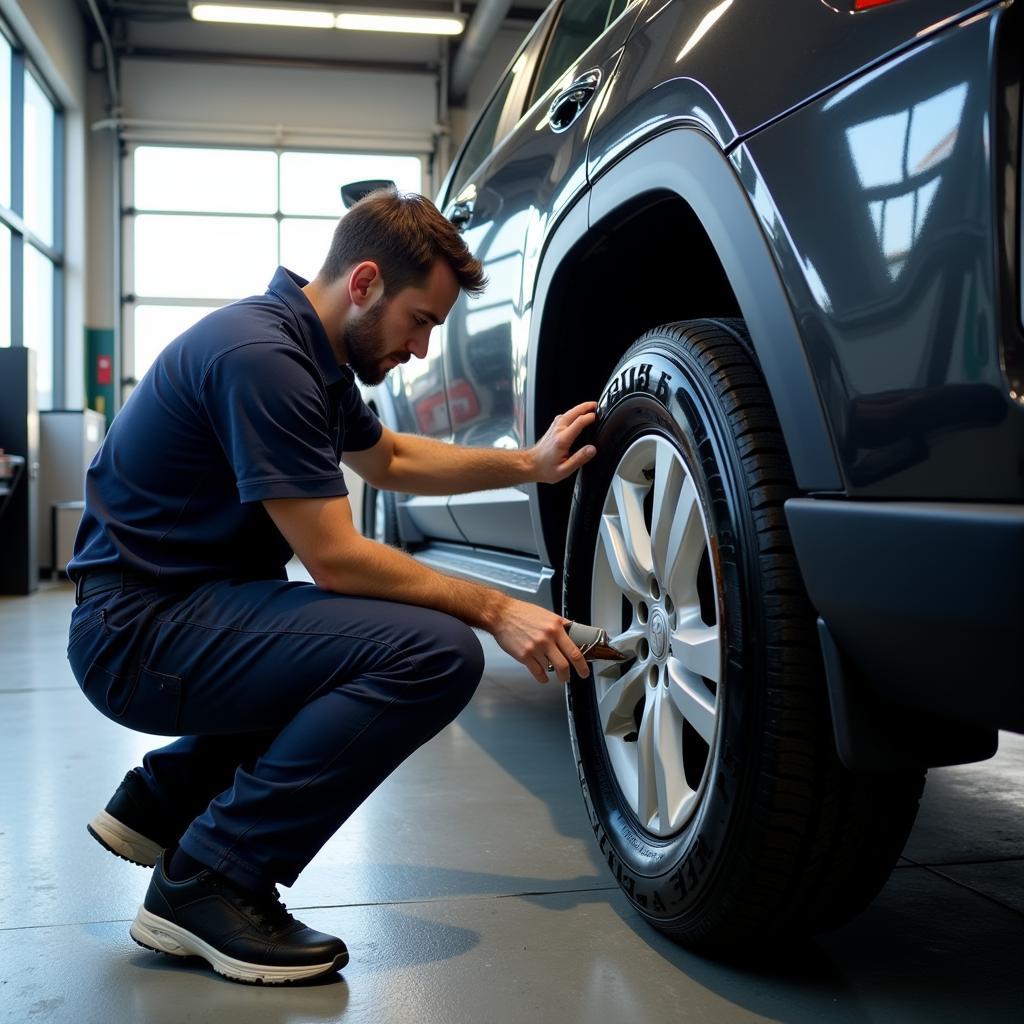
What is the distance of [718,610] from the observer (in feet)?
4.20

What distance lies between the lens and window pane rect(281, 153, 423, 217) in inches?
439

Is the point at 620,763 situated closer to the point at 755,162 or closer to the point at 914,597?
the point at 914,597

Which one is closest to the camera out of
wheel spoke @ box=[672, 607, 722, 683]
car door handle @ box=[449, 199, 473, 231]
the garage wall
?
wheel spoke @ box=[672, 607, 722, 683]

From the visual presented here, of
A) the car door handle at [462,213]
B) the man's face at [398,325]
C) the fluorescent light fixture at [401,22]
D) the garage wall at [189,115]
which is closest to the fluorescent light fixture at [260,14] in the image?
the fluorescent light fixture at [401,22]

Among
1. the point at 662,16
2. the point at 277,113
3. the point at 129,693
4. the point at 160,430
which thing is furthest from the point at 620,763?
the point at 277,113

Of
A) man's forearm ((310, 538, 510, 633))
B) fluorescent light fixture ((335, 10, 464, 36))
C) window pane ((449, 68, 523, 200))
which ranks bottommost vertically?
man's forearm ((310, 538, 510, 633))

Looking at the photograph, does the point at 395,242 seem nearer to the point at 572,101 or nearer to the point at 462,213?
the point at 572,101

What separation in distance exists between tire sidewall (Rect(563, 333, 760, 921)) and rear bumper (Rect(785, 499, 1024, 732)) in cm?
15

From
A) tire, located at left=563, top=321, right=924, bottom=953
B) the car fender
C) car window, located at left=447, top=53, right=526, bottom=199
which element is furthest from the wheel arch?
car window, located at left=447, top=53, right=526, bottom=199

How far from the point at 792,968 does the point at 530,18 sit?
11.3 meters

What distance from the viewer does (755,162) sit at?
3.77ft

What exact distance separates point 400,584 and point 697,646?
42 cm

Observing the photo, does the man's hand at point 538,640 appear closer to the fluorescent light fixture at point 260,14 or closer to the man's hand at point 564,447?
the man's hand at point 564,447

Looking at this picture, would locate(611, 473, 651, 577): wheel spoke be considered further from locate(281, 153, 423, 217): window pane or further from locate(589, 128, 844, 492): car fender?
locate(281, 153, 423, 217): window pane
